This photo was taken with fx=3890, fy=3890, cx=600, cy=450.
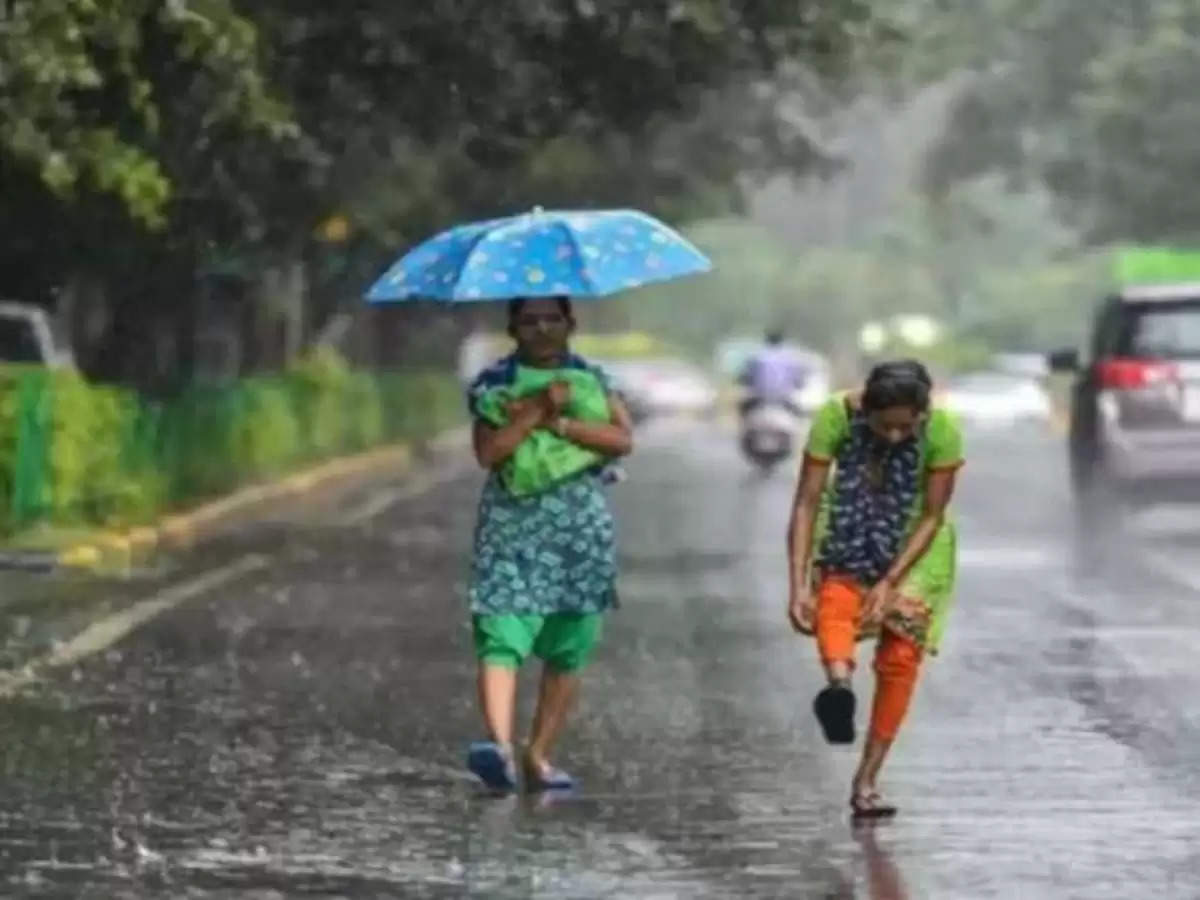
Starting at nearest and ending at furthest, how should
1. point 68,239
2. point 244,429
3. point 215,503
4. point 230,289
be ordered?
point 68,239 → point 215,503 → point 244,429 → point 230,289

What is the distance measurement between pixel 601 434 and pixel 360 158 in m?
21.4

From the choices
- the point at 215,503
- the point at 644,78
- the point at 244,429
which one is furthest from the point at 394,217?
the point at 644,78

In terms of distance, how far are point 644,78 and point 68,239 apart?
4692 mm

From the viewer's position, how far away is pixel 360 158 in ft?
109

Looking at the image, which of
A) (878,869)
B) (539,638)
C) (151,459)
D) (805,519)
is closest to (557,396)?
(539,638)

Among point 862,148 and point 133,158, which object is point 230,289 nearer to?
point 133,158

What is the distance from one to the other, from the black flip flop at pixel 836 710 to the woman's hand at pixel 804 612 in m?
0.22

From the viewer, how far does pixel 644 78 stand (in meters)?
29.6

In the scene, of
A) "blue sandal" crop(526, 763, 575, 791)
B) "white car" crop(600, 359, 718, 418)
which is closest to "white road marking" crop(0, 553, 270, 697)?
"blue sandal" crop(526, 763, 575, 791)

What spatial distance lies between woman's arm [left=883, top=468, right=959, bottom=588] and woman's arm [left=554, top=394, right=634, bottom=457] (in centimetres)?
101

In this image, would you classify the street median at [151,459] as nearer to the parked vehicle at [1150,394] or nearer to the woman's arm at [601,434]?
the parked vehicle at [1150,394]

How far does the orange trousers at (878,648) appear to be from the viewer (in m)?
11.5

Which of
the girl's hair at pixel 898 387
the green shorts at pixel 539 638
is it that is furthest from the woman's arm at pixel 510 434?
the girl's hair at pixel 898 387

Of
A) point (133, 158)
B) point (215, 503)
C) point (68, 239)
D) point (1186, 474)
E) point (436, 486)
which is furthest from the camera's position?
point (436, 486)
